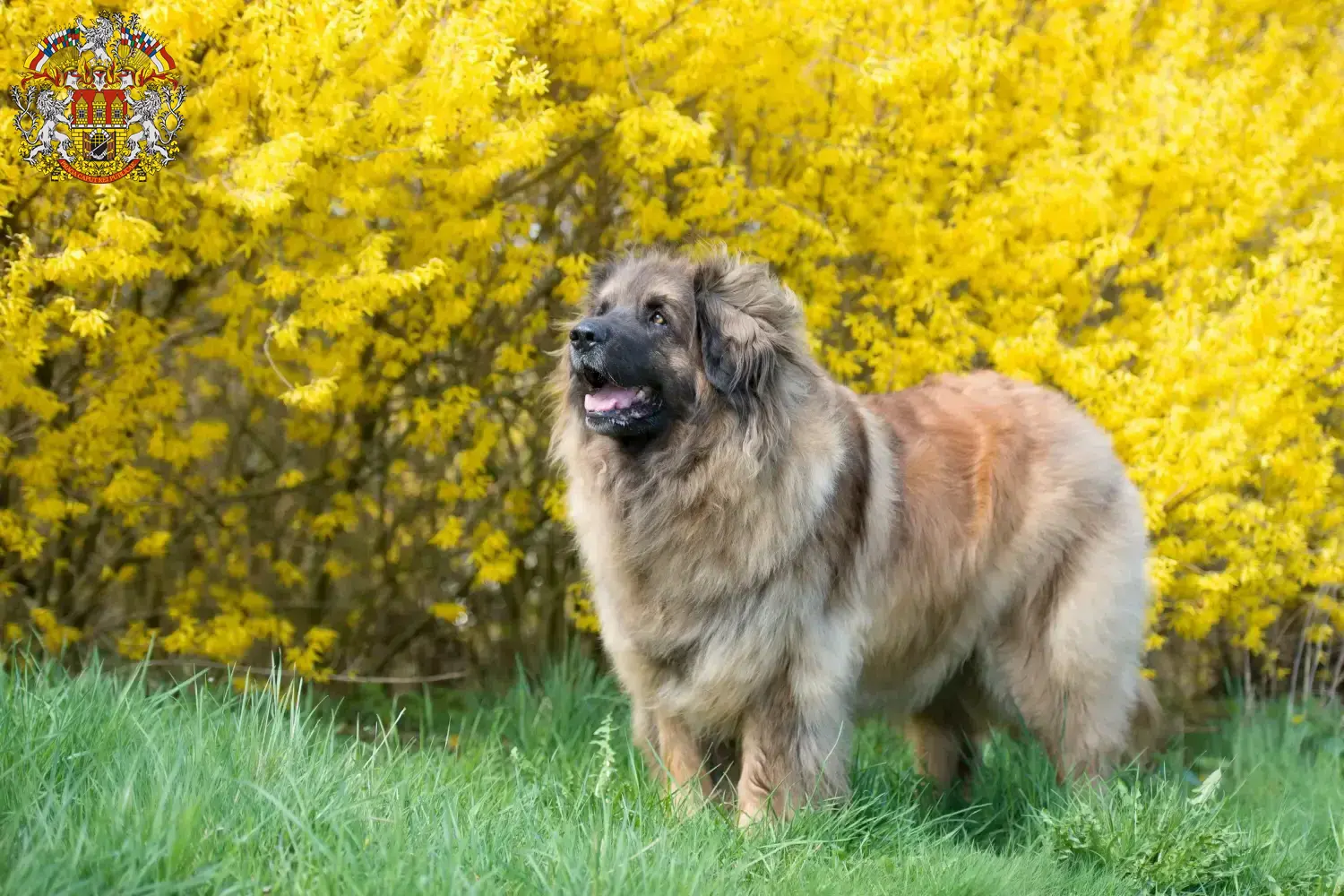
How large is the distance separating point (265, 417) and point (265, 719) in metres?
3.22

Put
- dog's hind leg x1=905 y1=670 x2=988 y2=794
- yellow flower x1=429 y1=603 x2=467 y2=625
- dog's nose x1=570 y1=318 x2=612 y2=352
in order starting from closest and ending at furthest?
1. dog's nose x1=570 y1=318 x2=612 y2=352
2. dog's hind leg x1=905 y1=670 x2=988 y2=794
3. yellow flower x1=429 y1=603 x2=467 y2=625

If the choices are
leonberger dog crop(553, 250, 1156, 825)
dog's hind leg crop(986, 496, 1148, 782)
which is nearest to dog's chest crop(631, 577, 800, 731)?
leonberger dog crop(553, 250, 1156, 825)

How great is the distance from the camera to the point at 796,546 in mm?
3764

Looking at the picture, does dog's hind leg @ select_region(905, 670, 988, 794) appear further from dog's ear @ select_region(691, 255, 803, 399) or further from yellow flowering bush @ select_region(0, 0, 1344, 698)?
dog's ear @ select_region(691, 255, 803, 399)

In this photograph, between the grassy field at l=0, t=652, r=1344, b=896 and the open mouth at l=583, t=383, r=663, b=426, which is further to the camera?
the open mouth at l=583, t=383, r=663, b=426

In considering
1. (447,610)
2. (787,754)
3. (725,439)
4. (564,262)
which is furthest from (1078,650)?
(447,610)

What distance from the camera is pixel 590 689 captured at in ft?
18.5

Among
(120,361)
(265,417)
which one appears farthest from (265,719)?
(265,417)

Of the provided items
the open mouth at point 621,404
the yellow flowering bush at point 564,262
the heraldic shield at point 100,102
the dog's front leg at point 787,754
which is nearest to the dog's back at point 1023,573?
the dog's front leg at point 787,754

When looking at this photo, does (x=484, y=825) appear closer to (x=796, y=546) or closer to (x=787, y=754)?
(x=787, y=754)

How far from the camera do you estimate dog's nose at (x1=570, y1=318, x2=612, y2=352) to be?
362 centimetres

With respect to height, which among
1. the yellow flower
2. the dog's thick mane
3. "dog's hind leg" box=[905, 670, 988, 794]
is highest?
the dog's thick mane

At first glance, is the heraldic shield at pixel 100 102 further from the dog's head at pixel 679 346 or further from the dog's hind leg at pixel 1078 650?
the dog's hind leg at pixel 1078 650

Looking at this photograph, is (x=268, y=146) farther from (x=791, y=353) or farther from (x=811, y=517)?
(x=811, y=517)
